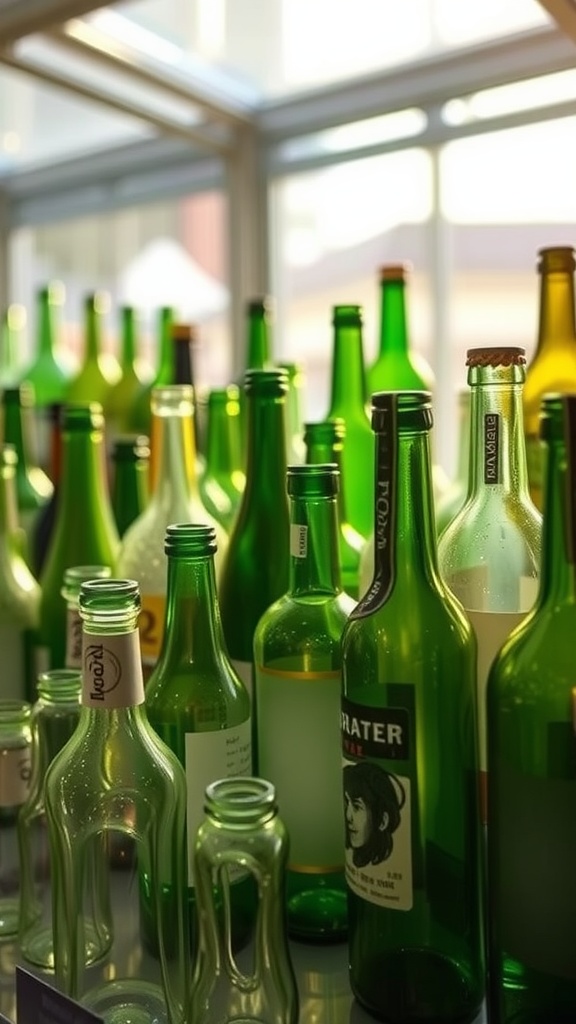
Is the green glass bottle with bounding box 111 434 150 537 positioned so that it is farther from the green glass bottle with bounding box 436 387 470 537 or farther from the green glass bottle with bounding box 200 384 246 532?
the green glass bottle with bounding box 436 387 470 537

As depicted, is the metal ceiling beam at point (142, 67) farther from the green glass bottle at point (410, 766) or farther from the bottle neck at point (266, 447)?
the green glass bottle at point (410, 766)

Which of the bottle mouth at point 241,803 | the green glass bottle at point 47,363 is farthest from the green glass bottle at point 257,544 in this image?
the green glass bottle at point 47,363

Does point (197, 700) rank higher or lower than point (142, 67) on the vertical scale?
lower

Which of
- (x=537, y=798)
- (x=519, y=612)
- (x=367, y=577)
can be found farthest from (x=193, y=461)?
(x=537, y=798)

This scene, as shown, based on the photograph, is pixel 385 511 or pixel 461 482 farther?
pixel 461 482

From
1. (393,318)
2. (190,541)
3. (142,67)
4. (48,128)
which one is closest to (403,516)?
(190,541)

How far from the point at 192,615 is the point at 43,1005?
0.21 meters

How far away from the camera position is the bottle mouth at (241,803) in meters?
0.48

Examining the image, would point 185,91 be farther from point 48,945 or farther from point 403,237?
point 48,945

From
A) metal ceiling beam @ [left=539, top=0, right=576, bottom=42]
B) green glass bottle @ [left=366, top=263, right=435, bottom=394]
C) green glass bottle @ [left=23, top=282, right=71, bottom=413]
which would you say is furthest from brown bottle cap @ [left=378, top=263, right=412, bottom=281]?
green glass bottle @ [left=23, top=282, right=71, bottom=413]

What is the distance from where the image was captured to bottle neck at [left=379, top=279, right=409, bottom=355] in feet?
2.78

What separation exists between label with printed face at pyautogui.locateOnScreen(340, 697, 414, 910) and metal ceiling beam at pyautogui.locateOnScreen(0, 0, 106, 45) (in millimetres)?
559

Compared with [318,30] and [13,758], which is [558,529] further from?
[318,30]

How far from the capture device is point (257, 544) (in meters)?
0.73
